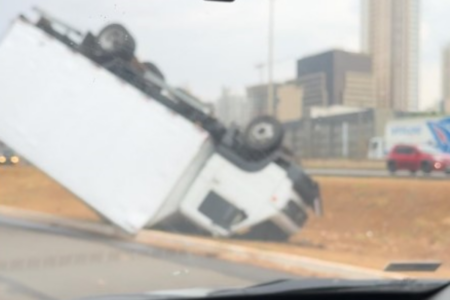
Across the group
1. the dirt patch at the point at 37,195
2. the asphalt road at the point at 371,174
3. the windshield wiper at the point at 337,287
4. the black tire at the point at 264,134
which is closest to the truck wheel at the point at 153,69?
the black tire at the point at 264,134

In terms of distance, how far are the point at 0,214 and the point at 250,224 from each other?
1760mm

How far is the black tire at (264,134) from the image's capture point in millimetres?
4965

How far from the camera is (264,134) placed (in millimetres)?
5098

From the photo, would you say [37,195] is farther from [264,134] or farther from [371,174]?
[371,174]

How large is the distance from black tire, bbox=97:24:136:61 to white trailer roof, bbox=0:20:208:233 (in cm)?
23

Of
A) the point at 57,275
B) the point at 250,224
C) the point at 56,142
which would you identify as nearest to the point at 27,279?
the point at 57,275

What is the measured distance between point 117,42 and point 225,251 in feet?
5.24

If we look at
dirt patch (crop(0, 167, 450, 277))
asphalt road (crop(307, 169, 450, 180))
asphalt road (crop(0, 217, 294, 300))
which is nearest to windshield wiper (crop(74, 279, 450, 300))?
asphalt road (crop(0, 217, 294, 300))

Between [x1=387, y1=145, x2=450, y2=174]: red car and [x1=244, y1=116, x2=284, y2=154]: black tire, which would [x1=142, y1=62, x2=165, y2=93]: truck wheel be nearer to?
[x1=244, y1=116, x2=284, y2=154]: black tire

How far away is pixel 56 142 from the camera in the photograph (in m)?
5.14

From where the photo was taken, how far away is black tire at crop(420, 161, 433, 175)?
5270 millimetres

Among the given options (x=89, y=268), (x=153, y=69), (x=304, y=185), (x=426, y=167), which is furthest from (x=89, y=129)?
(x=426, y=167)

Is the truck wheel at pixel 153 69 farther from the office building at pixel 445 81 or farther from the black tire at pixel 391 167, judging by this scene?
the office building at pixel 445 81

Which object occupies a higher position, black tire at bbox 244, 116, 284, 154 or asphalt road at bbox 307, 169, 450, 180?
black tire at bbox 244, 116, 284, 154
